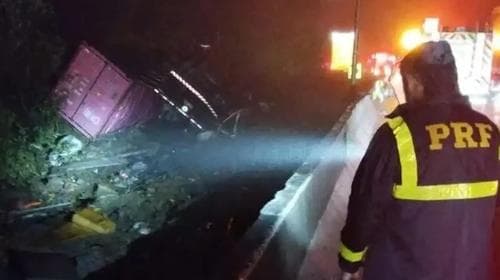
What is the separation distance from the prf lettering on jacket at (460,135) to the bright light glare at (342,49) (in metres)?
12.2

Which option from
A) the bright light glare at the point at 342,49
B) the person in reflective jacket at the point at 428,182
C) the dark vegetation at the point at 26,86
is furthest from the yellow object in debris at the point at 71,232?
the bright light glare at the point at 342,49

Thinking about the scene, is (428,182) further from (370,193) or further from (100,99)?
(100,99)

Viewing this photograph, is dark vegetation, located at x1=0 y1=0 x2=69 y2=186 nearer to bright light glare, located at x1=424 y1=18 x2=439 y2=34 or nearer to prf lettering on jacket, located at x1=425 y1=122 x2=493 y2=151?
bright light glare, located at x1=424 y1=18 x2=439 y2=34

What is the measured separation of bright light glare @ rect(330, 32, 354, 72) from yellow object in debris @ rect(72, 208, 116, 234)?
26.5 ft

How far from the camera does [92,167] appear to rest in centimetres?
1120

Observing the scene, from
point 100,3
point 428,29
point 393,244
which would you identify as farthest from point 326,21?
point 393,244

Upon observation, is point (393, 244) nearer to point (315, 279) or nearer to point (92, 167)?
point (315, 279)

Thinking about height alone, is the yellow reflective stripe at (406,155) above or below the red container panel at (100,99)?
above

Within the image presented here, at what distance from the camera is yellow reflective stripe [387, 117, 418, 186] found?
2.84 m

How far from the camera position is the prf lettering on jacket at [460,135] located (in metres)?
2.87

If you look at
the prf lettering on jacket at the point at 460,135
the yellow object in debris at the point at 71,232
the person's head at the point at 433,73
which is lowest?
the yellow object in debris at the point at 71,232

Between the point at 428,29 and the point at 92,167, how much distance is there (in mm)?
6886

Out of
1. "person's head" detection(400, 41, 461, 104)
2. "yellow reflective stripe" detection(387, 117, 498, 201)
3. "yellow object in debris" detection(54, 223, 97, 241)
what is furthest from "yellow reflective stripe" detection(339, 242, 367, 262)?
"yellow object in debris" detection(54, 223, 97, 241)

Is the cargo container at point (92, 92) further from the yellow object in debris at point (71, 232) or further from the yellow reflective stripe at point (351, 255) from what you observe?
the yellow reflective stripe at point (351, 255)
